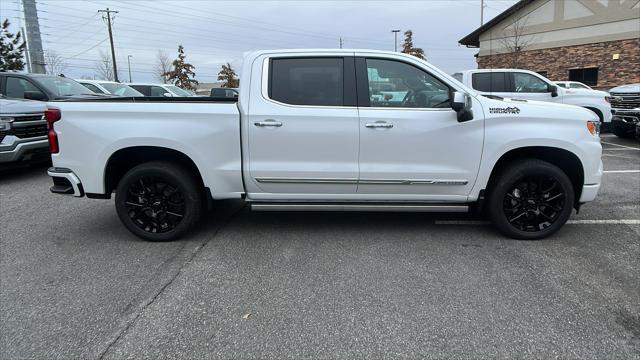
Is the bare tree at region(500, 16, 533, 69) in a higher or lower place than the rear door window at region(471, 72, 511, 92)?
higher

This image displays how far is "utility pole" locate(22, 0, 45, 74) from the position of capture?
19.8 m

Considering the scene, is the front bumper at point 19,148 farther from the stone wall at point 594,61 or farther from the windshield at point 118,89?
the stone wall at point 594,61

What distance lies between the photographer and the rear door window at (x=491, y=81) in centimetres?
1152

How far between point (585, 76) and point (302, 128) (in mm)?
23741

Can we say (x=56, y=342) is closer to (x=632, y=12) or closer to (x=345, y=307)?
(x=345, y=307)

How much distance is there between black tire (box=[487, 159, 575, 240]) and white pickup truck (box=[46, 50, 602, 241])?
0.04 feet

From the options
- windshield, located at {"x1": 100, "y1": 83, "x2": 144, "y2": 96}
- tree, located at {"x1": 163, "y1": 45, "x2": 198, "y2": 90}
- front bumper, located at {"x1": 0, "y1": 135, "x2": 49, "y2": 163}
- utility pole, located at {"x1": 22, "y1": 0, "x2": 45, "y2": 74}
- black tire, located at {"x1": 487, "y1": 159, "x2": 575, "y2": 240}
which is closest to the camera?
black tire, located at {"x1": 487, "y1": 159, "x2": 575, "y2": 240}

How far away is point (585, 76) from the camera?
23.0m

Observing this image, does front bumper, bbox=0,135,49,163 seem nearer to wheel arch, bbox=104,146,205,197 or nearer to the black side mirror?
the black side mirror

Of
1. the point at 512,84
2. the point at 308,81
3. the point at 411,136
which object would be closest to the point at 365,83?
the point at 308,81

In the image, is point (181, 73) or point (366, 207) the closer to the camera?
point (366, 207)

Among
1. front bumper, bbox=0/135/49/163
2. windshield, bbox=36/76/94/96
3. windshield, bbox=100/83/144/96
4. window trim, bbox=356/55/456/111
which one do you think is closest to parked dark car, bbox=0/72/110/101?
windshield, bbox=36/76/94/96

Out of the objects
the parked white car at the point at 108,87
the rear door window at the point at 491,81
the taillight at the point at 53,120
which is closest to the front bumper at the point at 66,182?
the taillight at the point at 53,120

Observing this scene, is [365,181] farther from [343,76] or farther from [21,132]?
[21,132]
